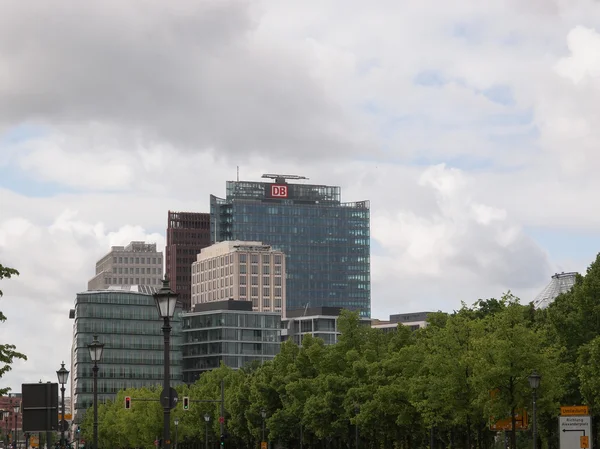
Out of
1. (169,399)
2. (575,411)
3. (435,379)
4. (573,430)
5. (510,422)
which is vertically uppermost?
(435,379)

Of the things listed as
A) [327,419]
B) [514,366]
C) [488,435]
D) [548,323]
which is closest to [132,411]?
[327,419]

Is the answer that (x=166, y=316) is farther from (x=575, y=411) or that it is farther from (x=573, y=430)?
(x=575, y=411)

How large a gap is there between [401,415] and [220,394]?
6910 centimetres

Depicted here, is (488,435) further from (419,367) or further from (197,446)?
(197,446)

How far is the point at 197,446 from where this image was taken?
192 m

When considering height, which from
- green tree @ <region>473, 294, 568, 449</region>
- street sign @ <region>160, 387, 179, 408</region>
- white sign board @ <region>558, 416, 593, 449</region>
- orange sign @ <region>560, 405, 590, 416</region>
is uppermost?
green tree @ <region>473, 294, 568, 449</region>

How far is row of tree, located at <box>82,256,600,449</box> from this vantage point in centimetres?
8019

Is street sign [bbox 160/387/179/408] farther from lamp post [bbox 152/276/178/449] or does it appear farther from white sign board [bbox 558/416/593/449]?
white sign board [bbox 558/416/593/449]

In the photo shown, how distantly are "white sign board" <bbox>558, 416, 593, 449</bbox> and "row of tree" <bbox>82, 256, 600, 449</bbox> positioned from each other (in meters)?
9.62

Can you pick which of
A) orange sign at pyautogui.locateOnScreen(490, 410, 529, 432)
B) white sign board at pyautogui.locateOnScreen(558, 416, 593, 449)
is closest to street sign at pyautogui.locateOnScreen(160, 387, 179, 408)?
white sign board at pyautogui.locateOnScreen(558, 416, 593, 449)

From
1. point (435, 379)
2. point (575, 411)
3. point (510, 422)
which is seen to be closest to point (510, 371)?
point (510, 422)

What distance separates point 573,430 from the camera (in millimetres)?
68250

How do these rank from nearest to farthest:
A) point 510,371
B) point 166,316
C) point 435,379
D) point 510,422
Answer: point 166,316, point 510,371, point 510,422, point 435,379

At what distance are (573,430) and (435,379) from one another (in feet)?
69.2
